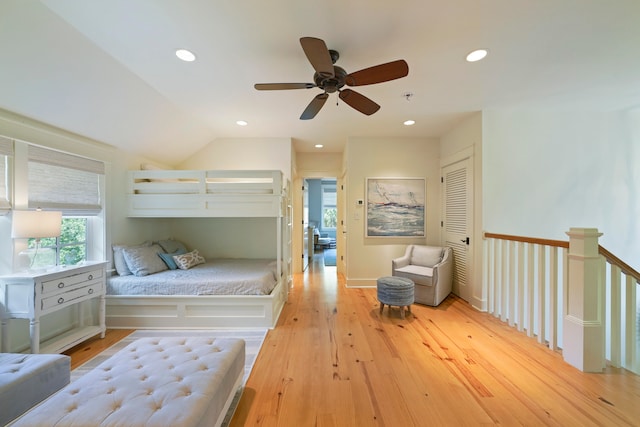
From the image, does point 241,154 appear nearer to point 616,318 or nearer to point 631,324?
point 616,318

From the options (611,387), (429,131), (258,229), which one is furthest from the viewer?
(258,229)

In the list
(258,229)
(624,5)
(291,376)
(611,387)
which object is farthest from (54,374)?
→ (624,5)

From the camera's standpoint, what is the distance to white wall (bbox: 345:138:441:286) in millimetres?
4355

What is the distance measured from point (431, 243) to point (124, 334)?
443 cm

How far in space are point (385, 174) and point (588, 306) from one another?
9.71 ft

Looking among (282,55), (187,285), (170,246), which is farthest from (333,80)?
(170,246)

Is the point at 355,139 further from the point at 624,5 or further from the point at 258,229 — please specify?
the point at 624,5

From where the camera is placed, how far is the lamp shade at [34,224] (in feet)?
6.24

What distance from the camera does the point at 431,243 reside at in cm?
437

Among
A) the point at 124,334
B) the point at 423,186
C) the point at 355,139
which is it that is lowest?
the point at 124,334

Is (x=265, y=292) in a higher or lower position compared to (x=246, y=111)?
lower

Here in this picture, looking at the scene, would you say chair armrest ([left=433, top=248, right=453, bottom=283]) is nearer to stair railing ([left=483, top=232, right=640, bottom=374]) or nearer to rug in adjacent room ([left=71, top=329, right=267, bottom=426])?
stair railing ([left=483, top=232, right=640, bottom=374])

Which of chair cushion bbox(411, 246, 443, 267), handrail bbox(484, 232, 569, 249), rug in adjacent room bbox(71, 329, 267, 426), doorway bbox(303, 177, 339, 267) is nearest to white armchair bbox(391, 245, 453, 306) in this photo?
chair cushion bbox(411, 246, 443, 267)

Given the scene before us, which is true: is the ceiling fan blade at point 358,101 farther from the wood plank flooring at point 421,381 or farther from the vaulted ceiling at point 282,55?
the wood plank flooring at point 421,381
